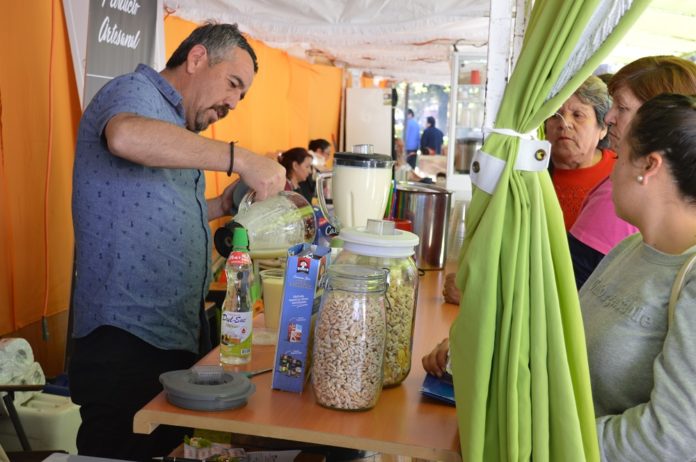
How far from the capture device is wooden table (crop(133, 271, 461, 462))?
1188 mm

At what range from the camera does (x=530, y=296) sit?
45.1 inches

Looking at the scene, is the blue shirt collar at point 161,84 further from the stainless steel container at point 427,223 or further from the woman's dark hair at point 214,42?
the stainless steel container at point 427,223

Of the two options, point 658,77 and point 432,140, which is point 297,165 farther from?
point 432,140

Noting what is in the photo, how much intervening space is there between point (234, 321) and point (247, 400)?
0.26m

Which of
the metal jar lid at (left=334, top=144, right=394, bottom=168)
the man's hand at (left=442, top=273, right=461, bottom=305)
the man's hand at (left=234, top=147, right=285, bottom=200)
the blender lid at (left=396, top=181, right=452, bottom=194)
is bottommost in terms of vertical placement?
the man's hand at (left=442, top=273, right=461, bottom=305)

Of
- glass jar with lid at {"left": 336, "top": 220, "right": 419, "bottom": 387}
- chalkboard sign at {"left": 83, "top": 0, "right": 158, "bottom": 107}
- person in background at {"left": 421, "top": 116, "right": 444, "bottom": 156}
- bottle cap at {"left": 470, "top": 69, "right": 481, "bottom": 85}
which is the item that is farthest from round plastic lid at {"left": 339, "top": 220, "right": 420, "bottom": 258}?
person in background at {"left": 421, "top": 116, "right": 444, "bottom": 156}

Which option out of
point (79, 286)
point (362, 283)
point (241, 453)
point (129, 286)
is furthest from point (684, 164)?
point (79, 286)

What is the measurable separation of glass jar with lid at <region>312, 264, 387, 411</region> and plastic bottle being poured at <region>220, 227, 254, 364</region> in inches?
12.5

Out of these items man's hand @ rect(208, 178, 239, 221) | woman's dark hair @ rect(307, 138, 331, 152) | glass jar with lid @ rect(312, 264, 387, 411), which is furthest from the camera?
woman's dark hair @ rect(307, 138, 331, 152)

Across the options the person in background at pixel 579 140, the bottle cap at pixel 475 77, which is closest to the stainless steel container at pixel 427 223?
the person in background at pixel 579 140

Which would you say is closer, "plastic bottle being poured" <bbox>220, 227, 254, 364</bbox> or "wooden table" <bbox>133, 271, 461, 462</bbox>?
"wooden table" <bbox>133, 271, 461, 462</bbox>

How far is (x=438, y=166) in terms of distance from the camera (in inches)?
347

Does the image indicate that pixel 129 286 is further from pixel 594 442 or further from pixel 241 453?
pixel 594 442

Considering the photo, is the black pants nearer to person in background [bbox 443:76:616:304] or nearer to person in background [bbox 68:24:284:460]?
person in background [bbox 68:24:284:460]
